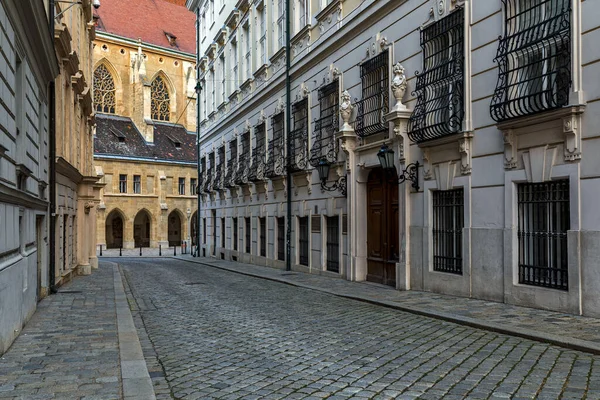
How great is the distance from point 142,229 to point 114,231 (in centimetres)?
339

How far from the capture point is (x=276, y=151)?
22.0 m

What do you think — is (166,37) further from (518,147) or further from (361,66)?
(518,147)

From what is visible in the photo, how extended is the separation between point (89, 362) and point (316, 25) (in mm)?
14214

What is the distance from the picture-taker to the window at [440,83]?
11.4 m

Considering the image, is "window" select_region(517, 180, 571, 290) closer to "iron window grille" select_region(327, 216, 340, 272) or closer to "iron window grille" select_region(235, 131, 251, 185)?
"iron window grille" select_region(327, 216, 340, 272)

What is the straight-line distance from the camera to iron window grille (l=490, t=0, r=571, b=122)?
29.6 ft

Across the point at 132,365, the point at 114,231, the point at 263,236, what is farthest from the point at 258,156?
the point at 114,231

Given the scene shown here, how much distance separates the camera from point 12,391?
212 inches

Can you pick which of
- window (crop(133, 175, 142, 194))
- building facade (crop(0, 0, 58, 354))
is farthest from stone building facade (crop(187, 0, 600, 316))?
window (crop(133, 175, 142, 194))

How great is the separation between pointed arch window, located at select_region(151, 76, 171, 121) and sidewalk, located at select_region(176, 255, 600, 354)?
173 feet

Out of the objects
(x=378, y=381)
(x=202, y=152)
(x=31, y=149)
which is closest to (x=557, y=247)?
(x=378, y=381)

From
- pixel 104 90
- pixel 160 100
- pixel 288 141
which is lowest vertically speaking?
pixel 288 141

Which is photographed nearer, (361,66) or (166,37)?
(361,66)

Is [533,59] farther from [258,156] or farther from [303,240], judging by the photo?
[258,156]
